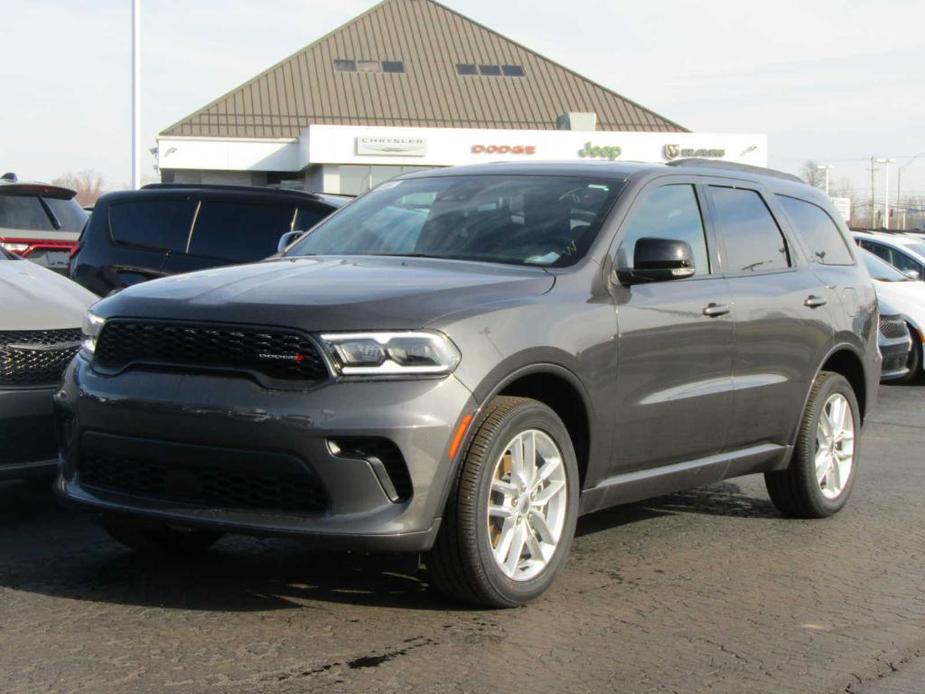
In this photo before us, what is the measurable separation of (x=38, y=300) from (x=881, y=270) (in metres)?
11.7

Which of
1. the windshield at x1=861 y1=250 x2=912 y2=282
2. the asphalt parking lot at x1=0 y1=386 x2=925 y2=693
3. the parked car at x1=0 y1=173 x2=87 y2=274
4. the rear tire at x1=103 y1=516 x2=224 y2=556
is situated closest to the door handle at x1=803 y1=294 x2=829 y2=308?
the asphalt parking lot at x1=0 y1=386 x2=925 y2=693

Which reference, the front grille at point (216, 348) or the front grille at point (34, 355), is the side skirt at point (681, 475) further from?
the front grille at point (34, 355)

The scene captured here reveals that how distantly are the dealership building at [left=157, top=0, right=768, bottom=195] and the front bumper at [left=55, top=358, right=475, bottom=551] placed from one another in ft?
141

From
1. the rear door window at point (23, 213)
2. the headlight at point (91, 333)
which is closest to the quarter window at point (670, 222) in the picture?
the headlight at point (91, 333)

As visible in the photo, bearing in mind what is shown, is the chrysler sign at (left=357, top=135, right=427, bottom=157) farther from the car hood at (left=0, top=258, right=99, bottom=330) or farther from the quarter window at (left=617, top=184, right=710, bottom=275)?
the quarter window at (left=617, top=184, right=710, bottom=275)

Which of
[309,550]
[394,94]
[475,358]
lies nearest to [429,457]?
[475,358]

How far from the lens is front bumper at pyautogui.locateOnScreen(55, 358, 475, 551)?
4520 mm

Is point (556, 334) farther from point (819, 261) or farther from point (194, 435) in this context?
point (819, 261)

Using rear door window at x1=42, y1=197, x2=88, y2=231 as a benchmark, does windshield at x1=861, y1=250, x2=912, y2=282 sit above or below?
below

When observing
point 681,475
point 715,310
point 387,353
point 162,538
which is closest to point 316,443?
point 387,353

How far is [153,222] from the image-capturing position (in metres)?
10.7

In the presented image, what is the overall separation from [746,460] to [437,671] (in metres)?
2.68

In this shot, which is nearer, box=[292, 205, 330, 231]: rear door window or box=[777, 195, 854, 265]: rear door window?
box=[777, 195, 854, 265]: rear door window

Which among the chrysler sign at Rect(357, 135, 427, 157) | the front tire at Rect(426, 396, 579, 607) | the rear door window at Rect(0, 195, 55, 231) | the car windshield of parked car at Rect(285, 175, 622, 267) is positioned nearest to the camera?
the front tire at Rect(426, 396, 579, 607)
